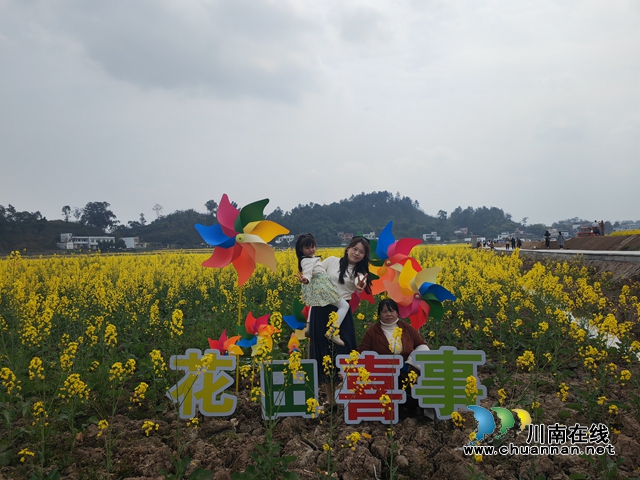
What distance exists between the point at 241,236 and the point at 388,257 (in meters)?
1.36

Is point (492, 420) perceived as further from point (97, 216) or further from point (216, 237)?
point (97, 216)

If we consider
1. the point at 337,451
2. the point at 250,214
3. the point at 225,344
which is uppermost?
the point at 250,214

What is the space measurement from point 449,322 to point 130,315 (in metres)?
4.90

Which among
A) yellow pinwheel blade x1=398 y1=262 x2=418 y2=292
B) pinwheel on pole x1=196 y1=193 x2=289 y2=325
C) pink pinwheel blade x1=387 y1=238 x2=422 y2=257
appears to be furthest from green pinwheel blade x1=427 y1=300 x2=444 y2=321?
pinwheel on pole x1=196 y1=193 x2=289 y2=325

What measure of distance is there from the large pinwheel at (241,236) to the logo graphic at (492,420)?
74.8 inches

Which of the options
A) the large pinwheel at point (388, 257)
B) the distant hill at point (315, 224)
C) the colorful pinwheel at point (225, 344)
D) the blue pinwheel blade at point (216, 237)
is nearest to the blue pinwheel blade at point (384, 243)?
the large pinwheel at point (388, 257)

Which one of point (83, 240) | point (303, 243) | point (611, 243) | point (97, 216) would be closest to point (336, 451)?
point (303, 243)

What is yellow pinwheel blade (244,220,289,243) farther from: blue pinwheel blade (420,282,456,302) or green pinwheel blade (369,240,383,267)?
blue pinwheel blade (420,282,456,302)

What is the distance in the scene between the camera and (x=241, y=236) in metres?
3.65

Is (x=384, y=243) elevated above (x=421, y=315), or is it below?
above

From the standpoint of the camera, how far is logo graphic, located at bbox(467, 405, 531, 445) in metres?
2.85

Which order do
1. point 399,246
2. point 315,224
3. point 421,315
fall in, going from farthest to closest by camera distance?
point 315,224, point 399,246, point 421,315

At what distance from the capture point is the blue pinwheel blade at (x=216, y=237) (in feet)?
11.9

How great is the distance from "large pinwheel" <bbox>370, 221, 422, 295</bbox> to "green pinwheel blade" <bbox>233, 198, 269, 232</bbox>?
1116mm
